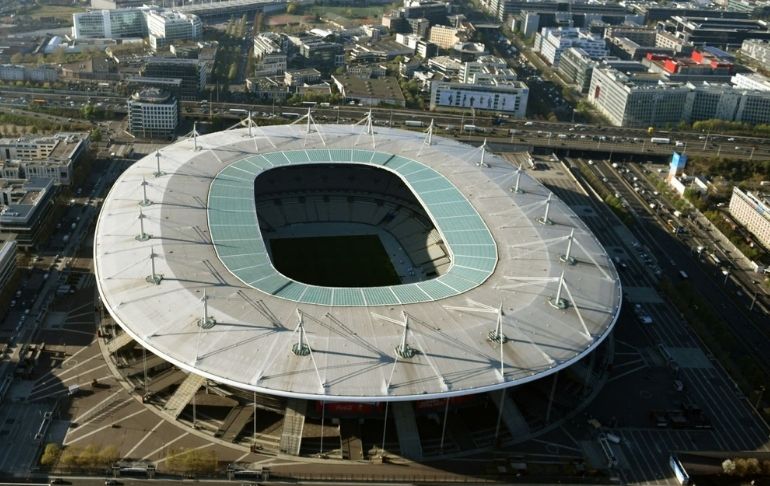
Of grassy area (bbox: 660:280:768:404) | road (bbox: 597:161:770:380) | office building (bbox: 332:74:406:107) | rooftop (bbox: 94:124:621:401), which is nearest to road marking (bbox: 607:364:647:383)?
rooftop (bbox: 94:124:621:401)

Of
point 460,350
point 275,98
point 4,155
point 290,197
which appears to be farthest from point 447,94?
point 460,350

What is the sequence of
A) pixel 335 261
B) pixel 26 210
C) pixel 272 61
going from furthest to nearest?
pixel 272 61 → pixel 335 261 → pixel 26 210

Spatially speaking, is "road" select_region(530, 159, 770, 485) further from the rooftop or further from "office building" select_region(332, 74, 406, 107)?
"office building" select_region(332, 74, 406, 107)

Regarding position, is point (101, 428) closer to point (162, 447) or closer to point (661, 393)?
point (162, 447)

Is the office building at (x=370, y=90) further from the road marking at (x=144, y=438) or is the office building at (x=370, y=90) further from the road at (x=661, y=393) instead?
the road marking at (x=144, y=438)

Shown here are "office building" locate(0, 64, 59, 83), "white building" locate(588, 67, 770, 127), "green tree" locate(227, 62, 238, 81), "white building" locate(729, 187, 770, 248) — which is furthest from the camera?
"green tree" locate(227, 62, 238, 81)

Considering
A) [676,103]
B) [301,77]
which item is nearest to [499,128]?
[676,103]

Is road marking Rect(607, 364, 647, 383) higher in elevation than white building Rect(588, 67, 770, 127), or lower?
lower

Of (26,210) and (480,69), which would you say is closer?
(26,210)

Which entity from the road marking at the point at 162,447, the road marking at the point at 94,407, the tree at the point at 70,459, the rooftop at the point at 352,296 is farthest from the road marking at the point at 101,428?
the rooftop at the point at 352,296
